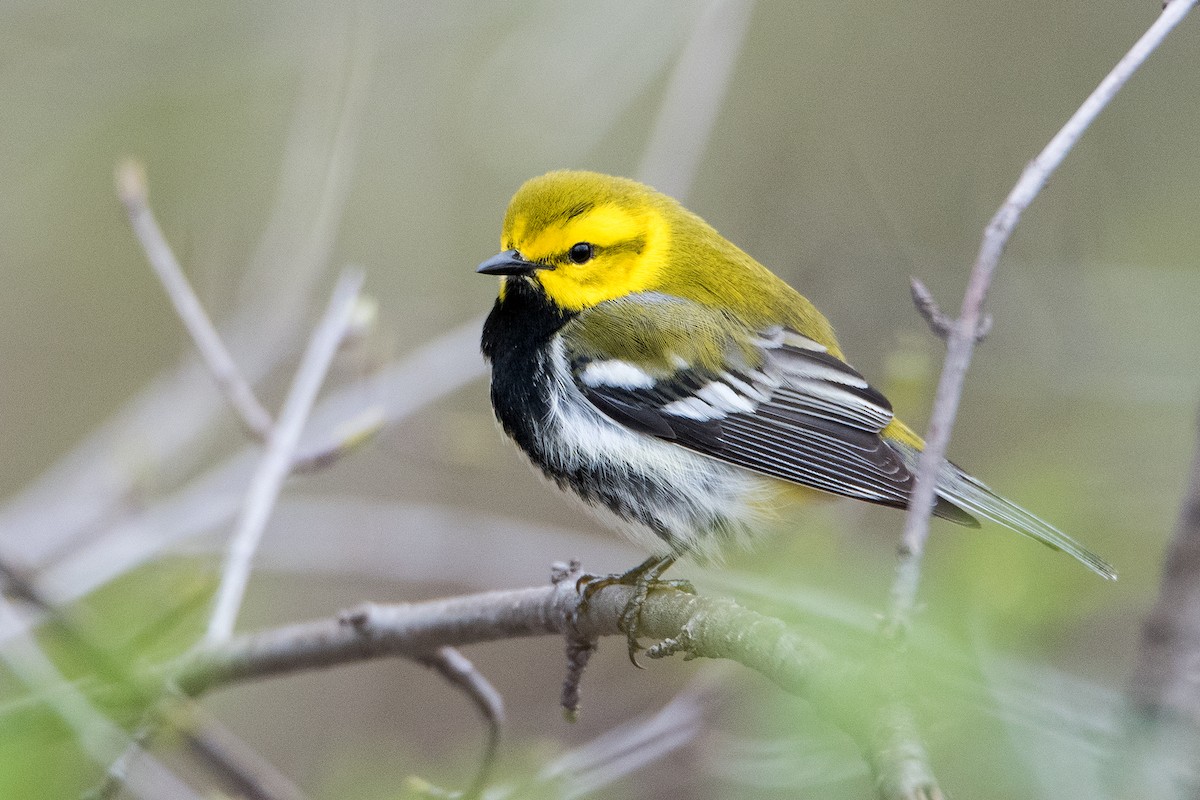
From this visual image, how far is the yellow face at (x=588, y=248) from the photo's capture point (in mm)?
3639

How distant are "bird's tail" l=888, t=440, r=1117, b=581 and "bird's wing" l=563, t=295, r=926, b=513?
236 mm

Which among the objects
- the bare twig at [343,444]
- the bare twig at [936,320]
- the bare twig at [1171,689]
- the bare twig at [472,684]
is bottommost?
the bare twig at [1171,689]

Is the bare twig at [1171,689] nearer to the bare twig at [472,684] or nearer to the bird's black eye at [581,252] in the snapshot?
the bare twig at [472,684]

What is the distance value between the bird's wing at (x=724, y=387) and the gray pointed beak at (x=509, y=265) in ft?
0.74

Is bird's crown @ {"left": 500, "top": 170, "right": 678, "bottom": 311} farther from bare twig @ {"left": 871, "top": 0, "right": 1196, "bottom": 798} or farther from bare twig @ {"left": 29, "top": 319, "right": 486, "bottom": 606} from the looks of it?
bare twig @ {"left": 871, "top": 0, "right": 1196, "bottom": 798}

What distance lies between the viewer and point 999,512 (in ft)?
9.20

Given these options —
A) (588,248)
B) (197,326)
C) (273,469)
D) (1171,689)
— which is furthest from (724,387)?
(1171,689)

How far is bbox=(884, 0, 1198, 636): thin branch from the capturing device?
4.58 ft

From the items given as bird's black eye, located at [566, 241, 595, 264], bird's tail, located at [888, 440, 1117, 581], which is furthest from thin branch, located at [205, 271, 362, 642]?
bird's tail, located at [888, 440, 1117, 581]

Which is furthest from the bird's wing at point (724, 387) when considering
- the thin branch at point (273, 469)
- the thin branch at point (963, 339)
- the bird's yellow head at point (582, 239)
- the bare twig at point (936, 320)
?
the thin branch at point (963, 339)

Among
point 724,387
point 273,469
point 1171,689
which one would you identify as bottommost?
point 1171,689

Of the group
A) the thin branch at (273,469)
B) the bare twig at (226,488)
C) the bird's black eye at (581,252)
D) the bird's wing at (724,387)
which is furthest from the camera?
the bird's black eye at (581,252)

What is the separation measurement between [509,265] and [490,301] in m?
2.35

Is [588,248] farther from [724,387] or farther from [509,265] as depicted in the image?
[724,387]
